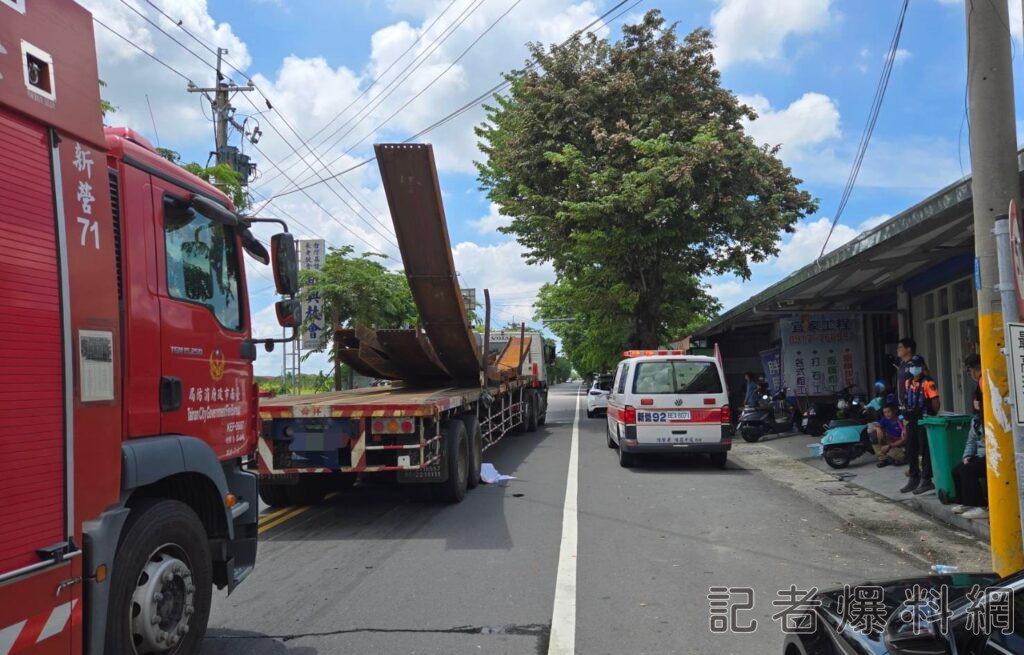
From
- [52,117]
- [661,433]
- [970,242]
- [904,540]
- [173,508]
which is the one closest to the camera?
[52,117]

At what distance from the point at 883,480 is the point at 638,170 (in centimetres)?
1237

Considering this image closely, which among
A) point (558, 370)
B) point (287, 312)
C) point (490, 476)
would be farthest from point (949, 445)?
point (558, 370)

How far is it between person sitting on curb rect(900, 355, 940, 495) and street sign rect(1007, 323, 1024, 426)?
4753 mm

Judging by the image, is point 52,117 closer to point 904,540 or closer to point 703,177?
point 904,540

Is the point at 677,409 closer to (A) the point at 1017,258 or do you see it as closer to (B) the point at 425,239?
(B) the point at 425,239

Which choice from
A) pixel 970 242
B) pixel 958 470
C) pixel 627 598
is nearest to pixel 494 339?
pixel 970 242

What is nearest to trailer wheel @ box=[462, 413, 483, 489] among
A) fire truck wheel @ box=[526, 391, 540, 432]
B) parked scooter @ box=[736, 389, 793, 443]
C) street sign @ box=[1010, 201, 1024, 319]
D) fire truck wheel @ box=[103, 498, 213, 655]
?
fire truck wheel @ box=[103, 498, 213, 655]

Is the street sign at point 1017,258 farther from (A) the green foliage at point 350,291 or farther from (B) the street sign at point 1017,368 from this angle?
(A) the green foliage at point 350,291

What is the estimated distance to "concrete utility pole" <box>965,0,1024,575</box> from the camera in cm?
509

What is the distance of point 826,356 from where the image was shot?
1662 cm

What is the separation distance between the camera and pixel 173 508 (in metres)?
3.70

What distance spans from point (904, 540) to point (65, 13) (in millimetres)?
7643

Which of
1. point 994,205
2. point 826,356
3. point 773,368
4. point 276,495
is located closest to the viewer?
point 994,205

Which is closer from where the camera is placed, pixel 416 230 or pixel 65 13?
pixel 65 13
